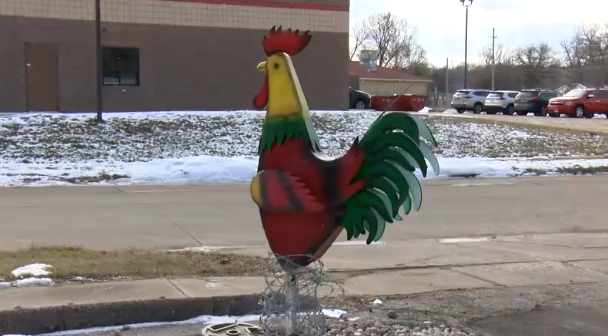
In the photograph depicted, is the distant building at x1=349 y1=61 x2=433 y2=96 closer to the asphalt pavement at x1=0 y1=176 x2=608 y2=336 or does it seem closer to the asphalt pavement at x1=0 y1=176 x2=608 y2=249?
the asphalt pavement at x1=0 y1=176 x2=608 y2=249

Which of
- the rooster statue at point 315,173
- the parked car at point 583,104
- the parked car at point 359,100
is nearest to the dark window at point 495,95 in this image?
the parked car at point 583,104

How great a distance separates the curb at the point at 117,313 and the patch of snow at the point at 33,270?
1.12 metres

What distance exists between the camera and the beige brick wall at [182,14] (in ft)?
83.4

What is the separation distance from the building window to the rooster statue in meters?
23.9

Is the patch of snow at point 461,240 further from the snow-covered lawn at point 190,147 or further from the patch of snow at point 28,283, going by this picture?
the snow-covered lawn at point 190,147

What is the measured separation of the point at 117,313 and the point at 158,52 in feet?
76.2

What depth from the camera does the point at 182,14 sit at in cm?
2777

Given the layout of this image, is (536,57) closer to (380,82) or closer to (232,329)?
(380,82)

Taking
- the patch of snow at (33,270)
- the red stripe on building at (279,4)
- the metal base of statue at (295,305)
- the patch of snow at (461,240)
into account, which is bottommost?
the patch of snow at (461,240)

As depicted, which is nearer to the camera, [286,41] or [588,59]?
[286,41]

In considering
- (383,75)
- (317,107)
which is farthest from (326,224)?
(383,75)

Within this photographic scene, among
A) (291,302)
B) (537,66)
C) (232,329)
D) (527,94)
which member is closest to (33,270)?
(232,329)

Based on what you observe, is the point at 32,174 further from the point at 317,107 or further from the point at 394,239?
the point at 317,107

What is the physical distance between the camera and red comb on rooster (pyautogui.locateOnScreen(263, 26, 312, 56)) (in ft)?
14.1
